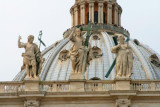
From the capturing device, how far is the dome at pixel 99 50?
282ft

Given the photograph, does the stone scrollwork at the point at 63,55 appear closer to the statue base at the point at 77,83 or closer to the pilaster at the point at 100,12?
the pilaster at the point at 100,12

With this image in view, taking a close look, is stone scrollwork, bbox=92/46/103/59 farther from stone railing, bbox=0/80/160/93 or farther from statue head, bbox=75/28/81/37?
stone railing, bbox=0/80/160/93

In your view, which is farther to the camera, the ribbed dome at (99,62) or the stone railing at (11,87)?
the ribbed dome at (99,62)

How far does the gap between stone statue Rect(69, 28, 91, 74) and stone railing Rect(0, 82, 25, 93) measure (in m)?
3.55

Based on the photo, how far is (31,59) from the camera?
48188 millimetres

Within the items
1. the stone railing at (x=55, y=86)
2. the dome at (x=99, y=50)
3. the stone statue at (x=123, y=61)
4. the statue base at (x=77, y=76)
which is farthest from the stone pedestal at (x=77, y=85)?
the dome at (x=99, y=50)

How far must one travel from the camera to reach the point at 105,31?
95875mm

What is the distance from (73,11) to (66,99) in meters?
53.0

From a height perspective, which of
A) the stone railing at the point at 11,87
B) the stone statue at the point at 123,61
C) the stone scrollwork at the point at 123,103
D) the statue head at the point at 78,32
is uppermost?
the statue head at the point at 78,32

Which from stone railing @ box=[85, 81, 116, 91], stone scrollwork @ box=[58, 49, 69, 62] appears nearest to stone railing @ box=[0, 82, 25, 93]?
stone railing @ box=[85, 81, 116, 91]

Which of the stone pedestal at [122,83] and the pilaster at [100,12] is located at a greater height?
the pilaster at [100,12]

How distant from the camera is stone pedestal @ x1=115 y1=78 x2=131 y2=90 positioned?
155 ft

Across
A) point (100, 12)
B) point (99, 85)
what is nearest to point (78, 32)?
point (99, 85)

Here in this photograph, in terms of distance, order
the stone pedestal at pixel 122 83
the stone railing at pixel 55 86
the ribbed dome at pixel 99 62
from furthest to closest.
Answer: the ribbed dome at pixel 99 62 → the stone railing at pixel 55 86 → the stone pedestal at pixel 122 83
